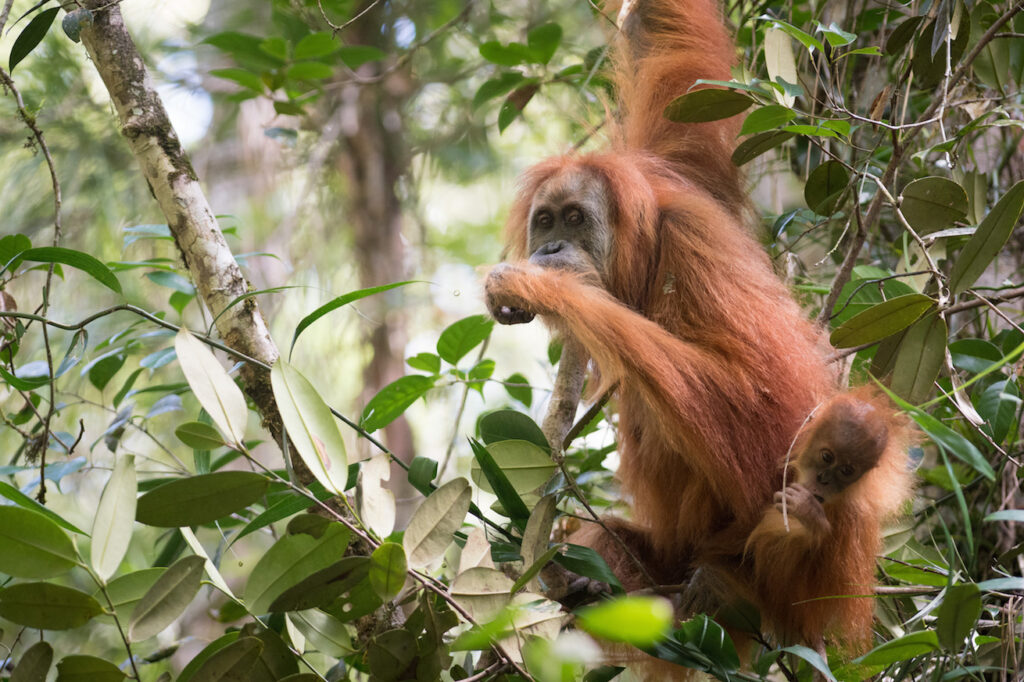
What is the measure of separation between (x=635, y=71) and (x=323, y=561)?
2354 mm

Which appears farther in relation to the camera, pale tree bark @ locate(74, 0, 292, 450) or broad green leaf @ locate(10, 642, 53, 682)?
pale tree bark @ locate(74, 0, 292, 450)

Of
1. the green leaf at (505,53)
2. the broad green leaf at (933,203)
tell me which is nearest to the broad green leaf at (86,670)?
the broad green leaf at (933,203)

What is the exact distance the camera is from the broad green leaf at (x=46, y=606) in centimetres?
143

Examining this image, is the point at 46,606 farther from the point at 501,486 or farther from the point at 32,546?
the point at 501,486

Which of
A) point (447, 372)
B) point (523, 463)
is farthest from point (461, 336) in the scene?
point (523, 463)

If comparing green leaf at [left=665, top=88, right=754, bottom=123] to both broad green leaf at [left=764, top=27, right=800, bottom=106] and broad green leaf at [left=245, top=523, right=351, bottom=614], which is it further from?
broad green leaf at [left=245, top=523, right=351, bottom=614]

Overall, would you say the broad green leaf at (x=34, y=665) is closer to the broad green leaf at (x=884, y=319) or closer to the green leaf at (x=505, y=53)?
the broad green leaf at (x=884, y=319)

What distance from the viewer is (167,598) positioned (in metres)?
1.47

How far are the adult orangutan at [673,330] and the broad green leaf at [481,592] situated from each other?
0.82 meters

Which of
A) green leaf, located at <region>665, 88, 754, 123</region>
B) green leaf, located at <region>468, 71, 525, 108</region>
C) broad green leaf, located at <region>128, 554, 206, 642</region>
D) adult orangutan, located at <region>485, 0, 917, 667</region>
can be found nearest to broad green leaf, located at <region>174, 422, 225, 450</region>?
broad green leaf, located at <region>128, 554, 206, 642</region>

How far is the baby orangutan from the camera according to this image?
2.02 m

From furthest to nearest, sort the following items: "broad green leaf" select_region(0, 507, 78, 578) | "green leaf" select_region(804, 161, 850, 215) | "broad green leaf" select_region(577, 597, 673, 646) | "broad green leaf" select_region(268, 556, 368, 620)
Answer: "green leaf" select_region(804, 161, 850, 215) < "broad green leaf" select_region(268, 556, 368, 620) < "broad green leaf" select_region(0, 507, 78, 578) < "broad green leaf" select_region(577, 597, 673, 646)

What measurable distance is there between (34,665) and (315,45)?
264 cm

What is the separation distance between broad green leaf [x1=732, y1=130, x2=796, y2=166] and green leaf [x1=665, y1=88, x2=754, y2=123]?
10cm
